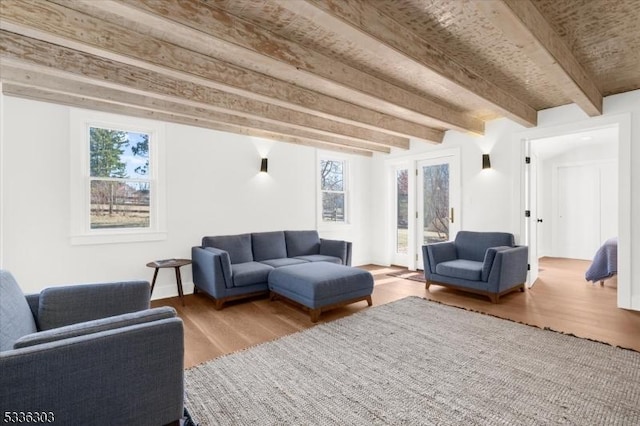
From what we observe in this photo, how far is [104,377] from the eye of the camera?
132cm

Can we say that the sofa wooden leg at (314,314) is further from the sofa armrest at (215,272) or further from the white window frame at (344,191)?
the white window frame at (344,191)

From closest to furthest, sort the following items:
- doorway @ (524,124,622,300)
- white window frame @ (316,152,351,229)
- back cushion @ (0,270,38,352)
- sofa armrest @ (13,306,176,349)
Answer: sofa armrest @ (13,306,176,349) → back cushion @ (0,270,38,352) → white window frame @ (316,152,351,229) → doorway @ (524,124,622,300)

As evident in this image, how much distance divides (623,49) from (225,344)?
422 cm

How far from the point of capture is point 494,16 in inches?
69.6

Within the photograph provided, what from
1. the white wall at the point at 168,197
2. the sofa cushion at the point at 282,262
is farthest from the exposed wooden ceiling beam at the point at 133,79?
the sofa cushion at the point at 282,262

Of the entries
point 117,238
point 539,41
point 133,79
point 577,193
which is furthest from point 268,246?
point 577,193

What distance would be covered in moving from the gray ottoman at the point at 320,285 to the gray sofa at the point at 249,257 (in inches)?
12.4

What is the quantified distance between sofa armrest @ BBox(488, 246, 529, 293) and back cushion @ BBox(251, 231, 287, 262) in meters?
2.90

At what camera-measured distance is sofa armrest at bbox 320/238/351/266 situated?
4.92m

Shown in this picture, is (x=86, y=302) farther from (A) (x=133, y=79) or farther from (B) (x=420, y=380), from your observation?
(B) (x=420, y=380)

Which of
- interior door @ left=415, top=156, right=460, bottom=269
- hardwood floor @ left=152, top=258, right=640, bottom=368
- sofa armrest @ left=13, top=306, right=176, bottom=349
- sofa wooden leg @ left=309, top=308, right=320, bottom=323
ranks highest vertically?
interior door @ left=415, top=156, right=460, bottom=269

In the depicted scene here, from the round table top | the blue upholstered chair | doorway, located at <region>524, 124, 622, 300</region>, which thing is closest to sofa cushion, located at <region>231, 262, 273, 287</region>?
the round table top

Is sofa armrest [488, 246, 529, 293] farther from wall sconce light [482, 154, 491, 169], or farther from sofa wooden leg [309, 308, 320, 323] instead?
sofa wooden leg [309, 308, 320, 323]

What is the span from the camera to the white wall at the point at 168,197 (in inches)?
128
